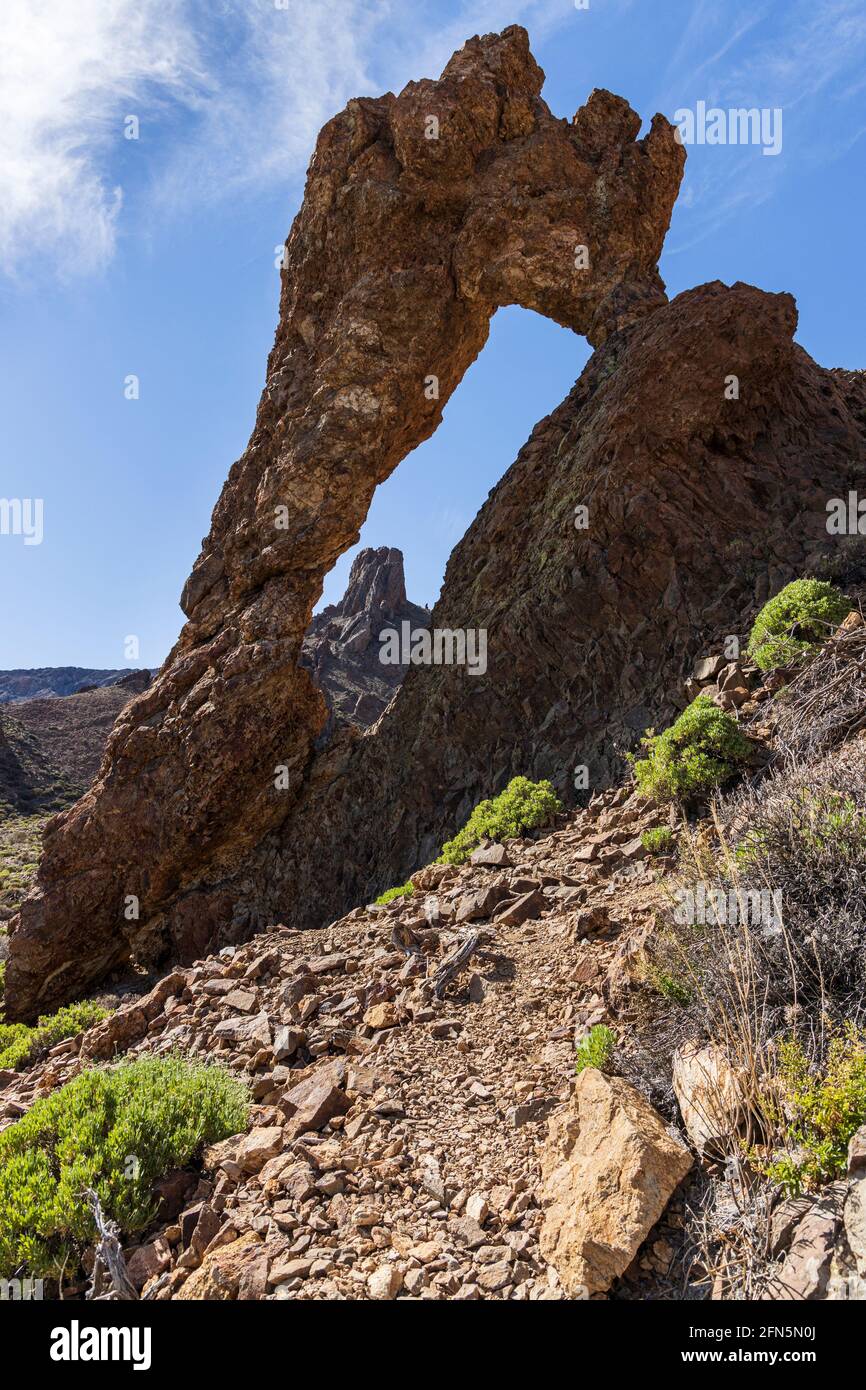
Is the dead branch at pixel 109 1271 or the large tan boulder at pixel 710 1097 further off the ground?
the large tan boulder at pixel 710 1097

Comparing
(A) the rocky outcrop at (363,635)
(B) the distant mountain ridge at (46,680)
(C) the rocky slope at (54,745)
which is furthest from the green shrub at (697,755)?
(B) the distant mountain ridge at (46,680)

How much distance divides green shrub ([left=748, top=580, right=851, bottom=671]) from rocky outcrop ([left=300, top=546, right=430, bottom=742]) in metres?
36.7

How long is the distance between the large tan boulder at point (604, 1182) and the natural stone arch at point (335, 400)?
14.1 meters

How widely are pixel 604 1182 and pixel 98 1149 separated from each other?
3311mm

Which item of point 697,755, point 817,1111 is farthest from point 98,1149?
point 697,755

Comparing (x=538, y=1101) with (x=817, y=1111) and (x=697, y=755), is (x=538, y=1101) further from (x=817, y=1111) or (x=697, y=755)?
(x=697, y=755)

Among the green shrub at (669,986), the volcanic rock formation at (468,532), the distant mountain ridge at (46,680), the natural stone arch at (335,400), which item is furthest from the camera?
the distant mountain ridge at (46,680)

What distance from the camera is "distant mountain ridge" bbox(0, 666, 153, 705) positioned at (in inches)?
3917

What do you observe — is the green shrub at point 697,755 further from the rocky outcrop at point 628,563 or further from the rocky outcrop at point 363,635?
the rocky outcrop at point 363,635

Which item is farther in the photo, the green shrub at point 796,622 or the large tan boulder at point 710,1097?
the green shrub at point 796,622

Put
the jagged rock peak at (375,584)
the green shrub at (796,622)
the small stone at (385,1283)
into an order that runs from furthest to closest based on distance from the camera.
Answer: the jagged rock peak at (375,584) → the green shrub at (796,622) → the small stone at (385,1283)

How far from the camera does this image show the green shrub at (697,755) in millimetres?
7457
